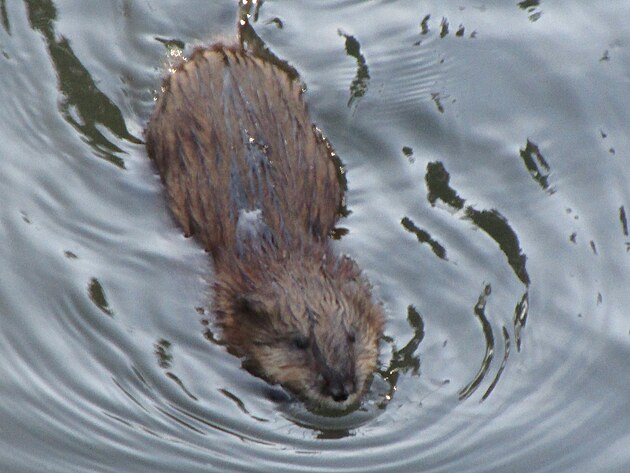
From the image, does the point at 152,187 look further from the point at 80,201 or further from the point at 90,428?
the point at 90,428

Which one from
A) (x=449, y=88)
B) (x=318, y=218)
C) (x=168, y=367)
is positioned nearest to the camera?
(x=168, y=367)

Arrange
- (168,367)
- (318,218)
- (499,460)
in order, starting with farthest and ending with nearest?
(318,218), (168,367), (499,460)

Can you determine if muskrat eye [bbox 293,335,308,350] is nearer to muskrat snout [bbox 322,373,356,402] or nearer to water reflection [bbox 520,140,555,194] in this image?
muskrat snout [bbox 322,373,356,402]

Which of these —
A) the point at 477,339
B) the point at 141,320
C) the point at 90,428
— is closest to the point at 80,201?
the point at 141,320

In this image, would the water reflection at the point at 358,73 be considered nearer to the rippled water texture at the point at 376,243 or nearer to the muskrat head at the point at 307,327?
the rippled water texture at the point at 376,243

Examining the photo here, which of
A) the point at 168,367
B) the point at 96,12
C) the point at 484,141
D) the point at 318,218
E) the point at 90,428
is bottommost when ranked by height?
the point at 90,428

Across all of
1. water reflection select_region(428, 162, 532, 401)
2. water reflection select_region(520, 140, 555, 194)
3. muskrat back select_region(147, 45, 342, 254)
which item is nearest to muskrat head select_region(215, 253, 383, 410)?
→ muskrat back select_region(147, 45, 342, 254)
